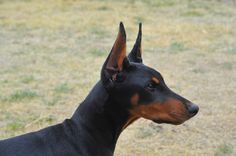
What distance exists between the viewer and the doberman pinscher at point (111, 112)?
4.19 metres

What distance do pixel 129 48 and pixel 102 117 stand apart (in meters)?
7.35

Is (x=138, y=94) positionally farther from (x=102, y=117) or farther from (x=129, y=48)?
(x=129, y=48)

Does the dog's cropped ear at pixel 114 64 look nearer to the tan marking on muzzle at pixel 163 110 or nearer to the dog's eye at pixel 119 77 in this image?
the dog's eye at pixel 119 77

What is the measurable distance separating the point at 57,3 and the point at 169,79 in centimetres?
791

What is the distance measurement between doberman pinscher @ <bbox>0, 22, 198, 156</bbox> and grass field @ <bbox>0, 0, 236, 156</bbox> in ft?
7.47

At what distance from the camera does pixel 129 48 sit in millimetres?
11570

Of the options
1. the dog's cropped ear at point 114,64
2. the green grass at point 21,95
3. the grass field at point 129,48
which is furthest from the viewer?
the green grass at point 21,95

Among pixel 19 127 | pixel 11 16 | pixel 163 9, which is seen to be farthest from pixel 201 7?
pixel 19 127

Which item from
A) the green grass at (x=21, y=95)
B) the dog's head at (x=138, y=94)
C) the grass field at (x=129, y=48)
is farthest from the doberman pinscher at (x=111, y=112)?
the green grass at (x=21, y=95)

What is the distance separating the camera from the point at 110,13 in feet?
50.2

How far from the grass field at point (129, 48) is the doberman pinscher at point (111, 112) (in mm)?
2277

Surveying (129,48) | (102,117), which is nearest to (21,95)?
(129,48)

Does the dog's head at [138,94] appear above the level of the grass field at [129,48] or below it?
above

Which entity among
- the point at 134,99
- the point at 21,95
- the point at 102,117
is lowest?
the point at 21,95
